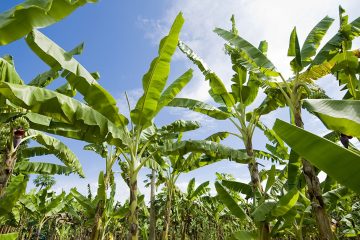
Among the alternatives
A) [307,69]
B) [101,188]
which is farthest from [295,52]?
[101,188]

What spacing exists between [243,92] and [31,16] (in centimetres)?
642

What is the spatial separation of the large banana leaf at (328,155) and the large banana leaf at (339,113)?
0.19 m

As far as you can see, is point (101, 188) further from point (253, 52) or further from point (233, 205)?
point (253, 52)

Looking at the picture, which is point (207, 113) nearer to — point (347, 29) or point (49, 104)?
point (347, 29)

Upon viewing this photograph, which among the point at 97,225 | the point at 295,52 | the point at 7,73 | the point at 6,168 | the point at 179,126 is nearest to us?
the point at 7,73

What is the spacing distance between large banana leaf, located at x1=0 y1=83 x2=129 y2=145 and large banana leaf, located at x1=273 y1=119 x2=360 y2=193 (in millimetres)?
4263

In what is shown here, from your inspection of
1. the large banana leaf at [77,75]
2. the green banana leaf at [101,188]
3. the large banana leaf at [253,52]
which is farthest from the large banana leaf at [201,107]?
the green banana leaf at [101,188]

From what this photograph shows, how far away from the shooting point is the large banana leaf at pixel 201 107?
344 inches

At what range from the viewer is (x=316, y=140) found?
7.32 feet

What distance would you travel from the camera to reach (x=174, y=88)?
23.7 feet

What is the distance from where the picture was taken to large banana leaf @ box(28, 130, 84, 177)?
7828mm

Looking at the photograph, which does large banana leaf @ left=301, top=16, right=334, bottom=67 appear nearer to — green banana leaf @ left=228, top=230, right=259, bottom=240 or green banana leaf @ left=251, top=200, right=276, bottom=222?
green banana leaf @ left=251, top=200, right=276, bottom=222

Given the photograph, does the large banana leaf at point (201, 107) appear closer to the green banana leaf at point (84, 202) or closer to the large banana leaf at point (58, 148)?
the large banana leaf at point (58, 148)

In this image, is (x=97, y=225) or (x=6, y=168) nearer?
(x=6, y=168)
